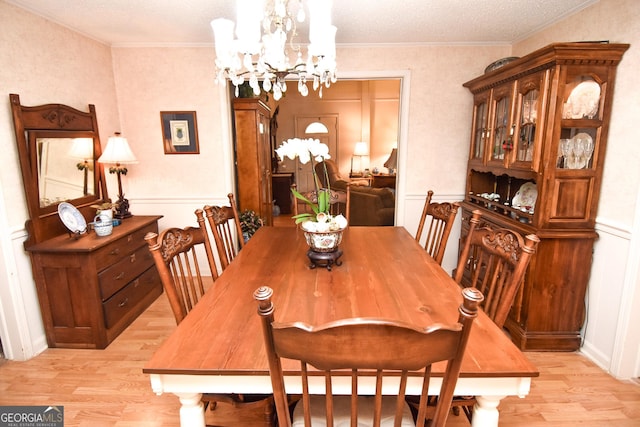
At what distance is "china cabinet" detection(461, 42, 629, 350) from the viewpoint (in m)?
2.12

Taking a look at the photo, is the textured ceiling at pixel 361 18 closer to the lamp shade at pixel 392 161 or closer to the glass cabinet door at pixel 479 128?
the glass cabinet door at pixel 479 128

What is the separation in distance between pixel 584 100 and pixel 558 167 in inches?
17.8

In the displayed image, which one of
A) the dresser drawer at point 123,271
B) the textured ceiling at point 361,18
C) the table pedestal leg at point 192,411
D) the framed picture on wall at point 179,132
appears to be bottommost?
the dresser drawer at point 123,271

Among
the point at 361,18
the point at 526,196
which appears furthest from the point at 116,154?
the point at 526,196

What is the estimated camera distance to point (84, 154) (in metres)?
2.85

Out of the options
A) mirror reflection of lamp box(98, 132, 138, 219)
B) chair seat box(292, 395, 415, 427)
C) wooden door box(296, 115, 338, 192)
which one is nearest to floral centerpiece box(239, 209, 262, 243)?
mirror reflection of lamp box(98, 132, 138, 219)

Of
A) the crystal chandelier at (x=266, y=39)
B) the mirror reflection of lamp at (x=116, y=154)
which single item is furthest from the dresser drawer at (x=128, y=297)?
the crystal chandelier at (x=266, y=39)

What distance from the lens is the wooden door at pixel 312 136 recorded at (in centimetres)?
769

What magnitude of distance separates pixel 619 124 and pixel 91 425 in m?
3.46

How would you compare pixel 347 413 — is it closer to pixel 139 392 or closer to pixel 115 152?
pixel 139 392

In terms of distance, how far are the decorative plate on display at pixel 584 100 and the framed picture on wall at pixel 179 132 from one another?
3148mm

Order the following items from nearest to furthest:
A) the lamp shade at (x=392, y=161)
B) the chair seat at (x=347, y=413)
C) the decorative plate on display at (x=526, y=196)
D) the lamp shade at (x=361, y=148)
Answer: the chair seat at (x=347, y=413) < the decorative plate on display at (x=526, y=196) < the lamp shade at (x=392, y=161) < the lamp shade at (x=361, y=148)

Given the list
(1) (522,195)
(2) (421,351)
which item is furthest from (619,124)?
(2) (421,351)

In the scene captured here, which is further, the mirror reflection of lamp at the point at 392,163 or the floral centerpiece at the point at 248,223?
the mirror reflection of lamp at the point at 392,163
